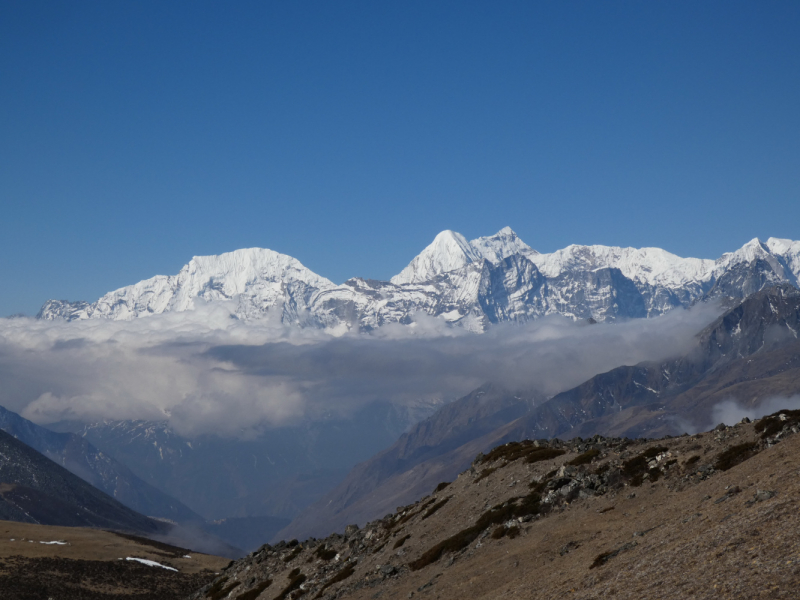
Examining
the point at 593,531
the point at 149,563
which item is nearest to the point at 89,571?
the point at 149,563

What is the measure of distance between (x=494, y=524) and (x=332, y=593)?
17788 mm

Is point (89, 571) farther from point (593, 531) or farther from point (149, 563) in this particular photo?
point (593, 531)

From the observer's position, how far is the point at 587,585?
138 ft

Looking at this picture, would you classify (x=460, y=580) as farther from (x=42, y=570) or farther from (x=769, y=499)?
(x=42, y=570)

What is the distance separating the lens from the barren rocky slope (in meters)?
38.0

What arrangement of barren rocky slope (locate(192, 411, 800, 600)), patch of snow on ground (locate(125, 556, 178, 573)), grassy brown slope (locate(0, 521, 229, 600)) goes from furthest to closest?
patch of snow on ground (locate(125, 556, 178, 573)), grassy brown slope (locate(0, 521, 229, 600)), barren rocky slope (locate(192, 411, 800, 600))

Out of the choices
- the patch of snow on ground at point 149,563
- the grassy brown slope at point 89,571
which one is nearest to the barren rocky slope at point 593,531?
the grassy brown slope at point 89,571

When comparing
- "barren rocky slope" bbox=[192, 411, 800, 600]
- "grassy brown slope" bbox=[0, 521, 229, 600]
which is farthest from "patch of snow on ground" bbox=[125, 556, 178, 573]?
"barren rocky slope" bbox=[192, 411, 800, 600]

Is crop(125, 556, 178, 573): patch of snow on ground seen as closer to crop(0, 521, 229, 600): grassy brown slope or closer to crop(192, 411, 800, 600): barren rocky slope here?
crop(0, 521, 229, 600): grassy brown slope

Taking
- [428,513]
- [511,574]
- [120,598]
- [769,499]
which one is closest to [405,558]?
[428,513]

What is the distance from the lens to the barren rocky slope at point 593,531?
38000 millimetres

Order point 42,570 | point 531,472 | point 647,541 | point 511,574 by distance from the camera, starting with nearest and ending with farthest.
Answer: point 647,541, point 511,574, point 531,472, point 42,570

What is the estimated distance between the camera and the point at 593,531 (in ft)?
183

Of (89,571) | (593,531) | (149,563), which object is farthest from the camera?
(149,563)
